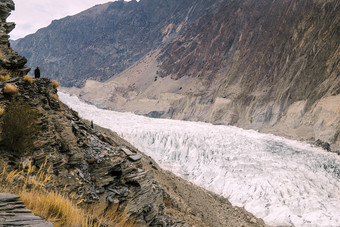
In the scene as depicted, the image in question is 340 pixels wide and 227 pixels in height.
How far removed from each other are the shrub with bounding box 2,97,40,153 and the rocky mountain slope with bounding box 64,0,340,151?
3623 centimetres

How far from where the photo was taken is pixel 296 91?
46094 millimetres

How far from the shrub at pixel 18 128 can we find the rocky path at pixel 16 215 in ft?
8.24

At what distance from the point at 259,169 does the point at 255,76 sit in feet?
122

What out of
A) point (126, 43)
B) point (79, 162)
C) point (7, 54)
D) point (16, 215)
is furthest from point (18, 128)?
point (126, 43)

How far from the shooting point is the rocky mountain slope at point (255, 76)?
4153 centimetres

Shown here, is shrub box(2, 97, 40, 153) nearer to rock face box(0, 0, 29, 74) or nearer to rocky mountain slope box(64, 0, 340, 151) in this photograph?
rock face box(0, 0, 29, 74)

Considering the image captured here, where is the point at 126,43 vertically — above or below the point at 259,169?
above

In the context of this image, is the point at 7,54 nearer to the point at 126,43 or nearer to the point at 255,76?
the point at 255,76

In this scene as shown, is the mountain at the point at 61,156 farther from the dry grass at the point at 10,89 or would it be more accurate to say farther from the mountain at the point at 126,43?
the mountain at the point at 126,43

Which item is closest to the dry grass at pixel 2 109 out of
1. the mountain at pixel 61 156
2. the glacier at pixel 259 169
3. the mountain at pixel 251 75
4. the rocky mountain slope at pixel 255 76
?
the mountain at pixel 61 156

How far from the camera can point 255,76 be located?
2339 inches

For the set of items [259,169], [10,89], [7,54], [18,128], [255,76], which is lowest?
[259,169]

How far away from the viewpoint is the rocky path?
8.32 feet

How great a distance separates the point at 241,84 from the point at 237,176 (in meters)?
38.8
